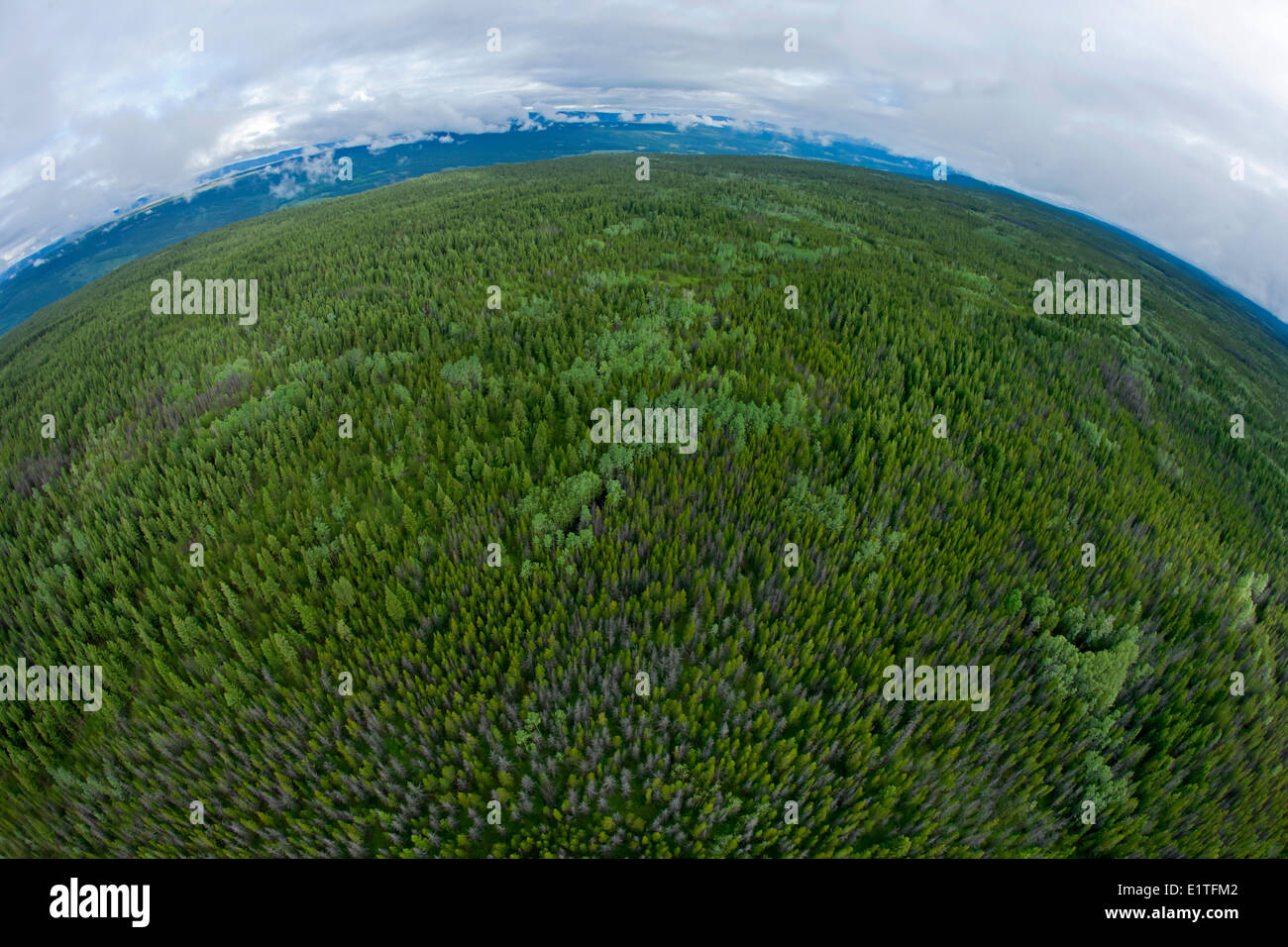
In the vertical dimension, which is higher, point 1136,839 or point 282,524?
point 282,524

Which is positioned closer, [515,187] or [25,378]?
[25,378]
